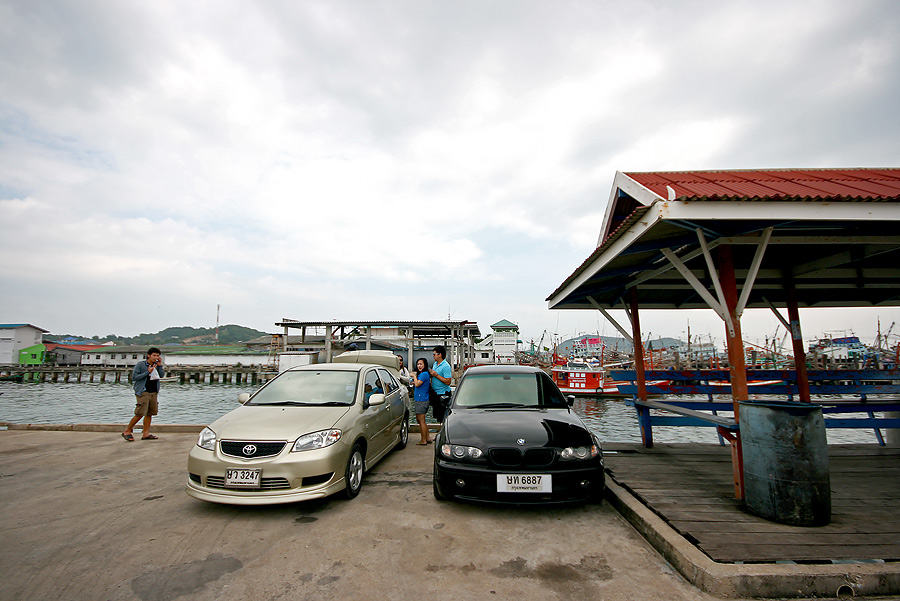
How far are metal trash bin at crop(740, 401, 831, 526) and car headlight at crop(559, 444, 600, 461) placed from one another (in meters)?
1.31

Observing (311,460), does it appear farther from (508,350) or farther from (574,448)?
(508,350)

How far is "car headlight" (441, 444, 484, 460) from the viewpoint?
161 inches

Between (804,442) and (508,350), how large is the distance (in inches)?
2530

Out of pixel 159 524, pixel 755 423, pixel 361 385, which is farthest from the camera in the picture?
pixel 361 385

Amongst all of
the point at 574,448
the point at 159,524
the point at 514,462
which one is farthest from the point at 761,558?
the point at 159,524

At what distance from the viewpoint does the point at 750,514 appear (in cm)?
372

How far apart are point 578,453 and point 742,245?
3993mm

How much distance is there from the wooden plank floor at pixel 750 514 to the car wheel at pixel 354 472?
116 inches

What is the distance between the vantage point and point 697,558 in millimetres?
2938

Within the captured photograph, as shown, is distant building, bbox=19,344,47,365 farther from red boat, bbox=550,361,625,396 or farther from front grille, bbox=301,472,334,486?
front grille, bbox=301,472,334,486

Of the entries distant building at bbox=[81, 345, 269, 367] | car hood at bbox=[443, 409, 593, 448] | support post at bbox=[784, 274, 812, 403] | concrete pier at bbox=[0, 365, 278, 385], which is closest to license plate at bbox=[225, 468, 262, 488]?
car hood at bbox=[443, 409, 593, 448]

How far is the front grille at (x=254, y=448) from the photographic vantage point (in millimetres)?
4168

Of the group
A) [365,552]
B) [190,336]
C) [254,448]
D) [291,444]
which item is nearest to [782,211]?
[365,552]

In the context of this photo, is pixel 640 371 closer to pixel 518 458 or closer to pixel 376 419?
pixel 518 458
